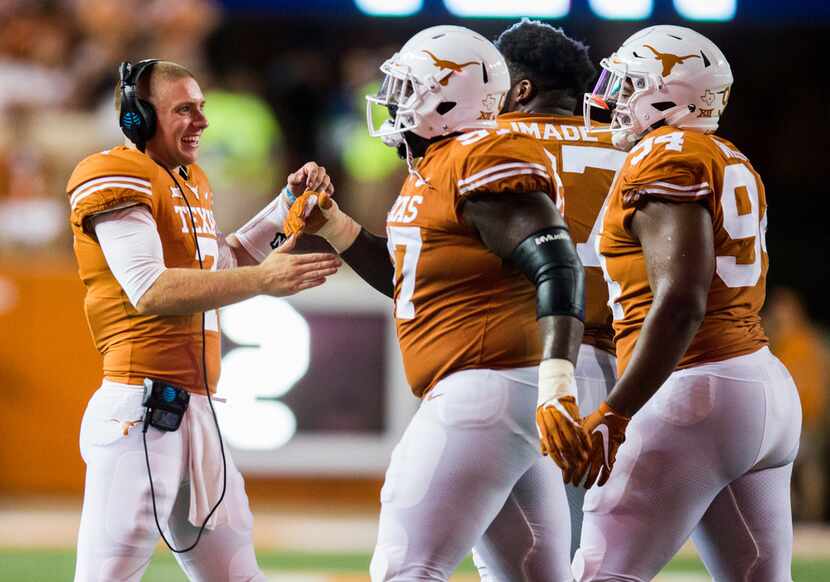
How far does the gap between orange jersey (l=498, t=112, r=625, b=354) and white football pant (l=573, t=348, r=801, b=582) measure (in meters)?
0.62

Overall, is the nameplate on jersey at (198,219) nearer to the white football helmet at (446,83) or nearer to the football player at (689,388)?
the white football helmet at (446,83)

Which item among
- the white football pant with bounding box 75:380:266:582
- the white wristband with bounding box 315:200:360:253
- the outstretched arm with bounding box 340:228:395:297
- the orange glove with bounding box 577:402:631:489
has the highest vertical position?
the white wristband with bounding box 315:200:360:253

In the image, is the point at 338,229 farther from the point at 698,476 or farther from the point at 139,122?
the point at 698,476

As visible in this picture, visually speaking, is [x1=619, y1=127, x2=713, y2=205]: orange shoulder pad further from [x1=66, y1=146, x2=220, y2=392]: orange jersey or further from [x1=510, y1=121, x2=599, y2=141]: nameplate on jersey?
[x1=66, y1=146, x2=220, y2=392]: orange jersey

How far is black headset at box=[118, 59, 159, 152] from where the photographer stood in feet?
10.9

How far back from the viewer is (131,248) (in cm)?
311

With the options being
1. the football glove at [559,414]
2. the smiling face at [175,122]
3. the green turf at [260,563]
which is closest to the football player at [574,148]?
the football glove at [559,414]

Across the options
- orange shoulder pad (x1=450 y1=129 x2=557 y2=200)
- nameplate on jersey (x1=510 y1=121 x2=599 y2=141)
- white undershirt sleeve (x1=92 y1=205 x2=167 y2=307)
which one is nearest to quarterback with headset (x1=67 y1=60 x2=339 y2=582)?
white undershirt sleeve (x1=92 y1=205 x2=167 y2=307)

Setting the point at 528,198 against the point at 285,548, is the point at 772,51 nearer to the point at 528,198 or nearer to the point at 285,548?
the point at 285,548

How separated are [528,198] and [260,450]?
4.80 meters

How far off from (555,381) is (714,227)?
52cm

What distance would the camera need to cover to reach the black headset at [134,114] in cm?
332

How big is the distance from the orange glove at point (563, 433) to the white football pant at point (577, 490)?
249 millimetres

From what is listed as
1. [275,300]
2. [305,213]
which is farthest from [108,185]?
[275,300]
